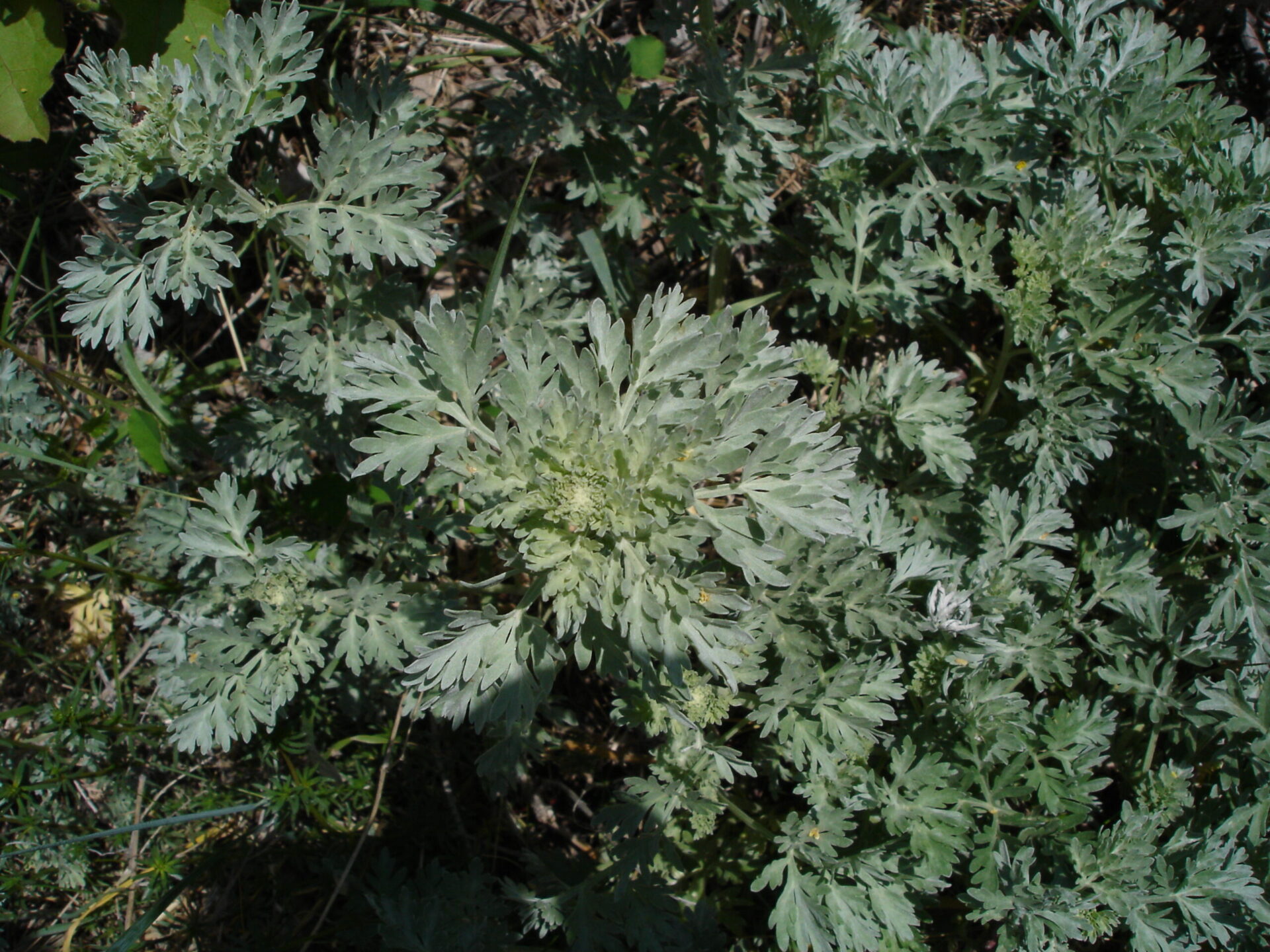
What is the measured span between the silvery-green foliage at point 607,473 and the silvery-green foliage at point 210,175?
560 millimetres

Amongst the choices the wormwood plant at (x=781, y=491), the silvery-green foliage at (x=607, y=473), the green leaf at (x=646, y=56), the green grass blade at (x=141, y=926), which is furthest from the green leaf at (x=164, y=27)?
the green grass blade at (x=141, y=926)

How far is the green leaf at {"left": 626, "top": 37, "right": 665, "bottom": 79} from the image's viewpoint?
466cm

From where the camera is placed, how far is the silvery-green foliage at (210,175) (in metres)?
2.90

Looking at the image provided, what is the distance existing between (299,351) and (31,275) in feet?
8.15

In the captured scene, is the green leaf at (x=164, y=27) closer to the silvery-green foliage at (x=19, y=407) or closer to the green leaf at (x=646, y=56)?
the silvery-green foliage at (x=19, y=407)

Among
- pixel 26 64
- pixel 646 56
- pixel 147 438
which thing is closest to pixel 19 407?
pixel 147 438

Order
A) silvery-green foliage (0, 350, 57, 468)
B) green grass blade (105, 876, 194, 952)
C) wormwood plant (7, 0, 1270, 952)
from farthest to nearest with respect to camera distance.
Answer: silvery-green foliage (0, 350, 57, 468) < green grass blade (105, 876, 194, 952) < wormwood plant (7, 0, 1270, 952)

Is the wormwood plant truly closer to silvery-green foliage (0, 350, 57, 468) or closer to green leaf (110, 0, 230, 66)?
silvery-green foliage (0, 350, 57, 468)

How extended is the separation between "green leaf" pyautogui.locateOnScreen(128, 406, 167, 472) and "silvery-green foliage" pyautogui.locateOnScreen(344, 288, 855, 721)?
2.11m

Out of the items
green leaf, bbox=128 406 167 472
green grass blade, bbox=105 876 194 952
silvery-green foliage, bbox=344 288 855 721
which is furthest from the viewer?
green leaf, bbox=128 406 167 472

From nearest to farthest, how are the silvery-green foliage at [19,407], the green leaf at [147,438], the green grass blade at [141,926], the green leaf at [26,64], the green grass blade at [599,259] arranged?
the green grass blade at [141,926], the green leaf at [26,64], the silvery-green foliage at [19,407], the green grass blade at [599,259], the green leaf at [147,438]

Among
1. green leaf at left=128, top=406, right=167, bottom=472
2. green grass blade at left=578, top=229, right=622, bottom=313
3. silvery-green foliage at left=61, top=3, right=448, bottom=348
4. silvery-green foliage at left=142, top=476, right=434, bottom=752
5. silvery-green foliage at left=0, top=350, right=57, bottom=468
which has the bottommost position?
silvery-green foliage at left=142, top=476, right=434, bottom=752

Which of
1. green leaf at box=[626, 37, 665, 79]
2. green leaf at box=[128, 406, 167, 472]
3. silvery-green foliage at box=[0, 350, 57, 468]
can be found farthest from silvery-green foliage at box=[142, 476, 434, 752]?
green leaf at box=[626, 37, 665, 79]

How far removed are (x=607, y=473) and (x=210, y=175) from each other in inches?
71.0
